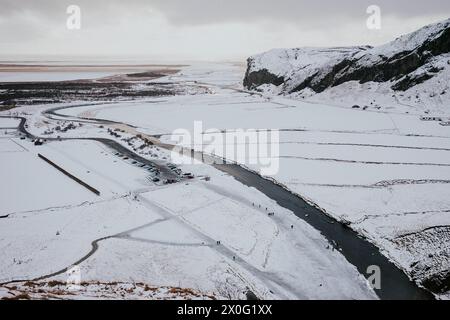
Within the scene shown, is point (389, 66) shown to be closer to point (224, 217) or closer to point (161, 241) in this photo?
point (224, 217)

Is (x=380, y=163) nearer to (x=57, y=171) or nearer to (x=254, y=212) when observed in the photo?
(x=254, y=212)

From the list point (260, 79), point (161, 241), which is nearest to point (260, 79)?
point (260, 79)

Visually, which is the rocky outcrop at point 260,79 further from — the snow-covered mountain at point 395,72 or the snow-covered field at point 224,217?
the snow-covered field at point 224,217

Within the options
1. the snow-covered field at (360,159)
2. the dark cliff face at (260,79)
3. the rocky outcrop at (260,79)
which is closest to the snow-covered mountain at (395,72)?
the rocky outcrop at (260,79)

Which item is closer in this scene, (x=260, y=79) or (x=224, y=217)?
(x=224, y=217)

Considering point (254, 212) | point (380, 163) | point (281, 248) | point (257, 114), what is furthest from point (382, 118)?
point (281, 248)

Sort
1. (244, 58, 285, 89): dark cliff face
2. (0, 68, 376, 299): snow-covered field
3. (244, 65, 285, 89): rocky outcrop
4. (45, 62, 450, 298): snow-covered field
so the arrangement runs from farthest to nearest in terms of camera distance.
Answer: (244, 58, 285, 89): dark cliff face, (244, 65, 285, 89): rocky outcrop, (45, 62, 450, 298): snow-covered field, (0, 68, 376, 299): snow-covered field

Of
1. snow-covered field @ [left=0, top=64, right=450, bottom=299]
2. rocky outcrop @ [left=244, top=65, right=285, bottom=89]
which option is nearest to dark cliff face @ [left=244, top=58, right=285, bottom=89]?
rocky outcrop @ [left=244, top=65, right=285, bottom=89]

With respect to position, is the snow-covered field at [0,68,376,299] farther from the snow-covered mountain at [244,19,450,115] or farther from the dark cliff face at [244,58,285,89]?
the dark cliff face at [244,58,285,89]
